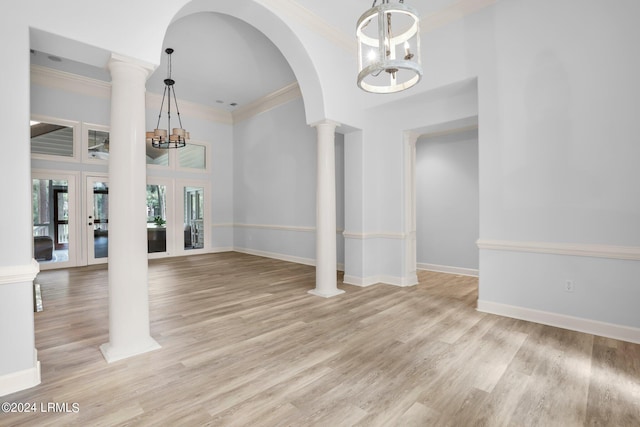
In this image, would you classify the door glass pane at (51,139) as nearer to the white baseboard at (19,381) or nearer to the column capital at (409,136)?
the white baseboard at (19,381)

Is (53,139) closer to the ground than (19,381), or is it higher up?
higher up

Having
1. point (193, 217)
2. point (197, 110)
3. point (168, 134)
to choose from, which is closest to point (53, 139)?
point (168, 134)

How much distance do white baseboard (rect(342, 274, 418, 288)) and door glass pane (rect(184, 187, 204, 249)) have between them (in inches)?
206

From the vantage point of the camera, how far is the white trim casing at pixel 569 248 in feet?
9.88

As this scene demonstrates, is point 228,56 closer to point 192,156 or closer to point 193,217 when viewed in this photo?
point 192,156

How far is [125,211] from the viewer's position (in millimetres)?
2697

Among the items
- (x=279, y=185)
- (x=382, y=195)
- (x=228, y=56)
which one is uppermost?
(x=228, y=56)

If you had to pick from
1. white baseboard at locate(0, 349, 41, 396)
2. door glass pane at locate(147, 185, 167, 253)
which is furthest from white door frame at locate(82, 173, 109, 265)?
white baseboard at locate(0, 349, 41, 396)

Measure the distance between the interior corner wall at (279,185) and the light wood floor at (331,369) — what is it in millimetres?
3065

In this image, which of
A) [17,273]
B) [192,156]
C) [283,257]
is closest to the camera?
[17,273]

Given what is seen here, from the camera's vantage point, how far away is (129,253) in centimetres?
272

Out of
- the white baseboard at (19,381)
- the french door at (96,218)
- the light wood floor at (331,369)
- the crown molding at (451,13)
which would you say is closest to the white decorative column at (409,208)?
the light wood floor at (331,369)

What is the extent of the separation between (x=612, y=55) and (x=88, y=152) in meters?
9.03

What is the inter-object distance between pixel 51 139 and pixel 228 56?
431cm
